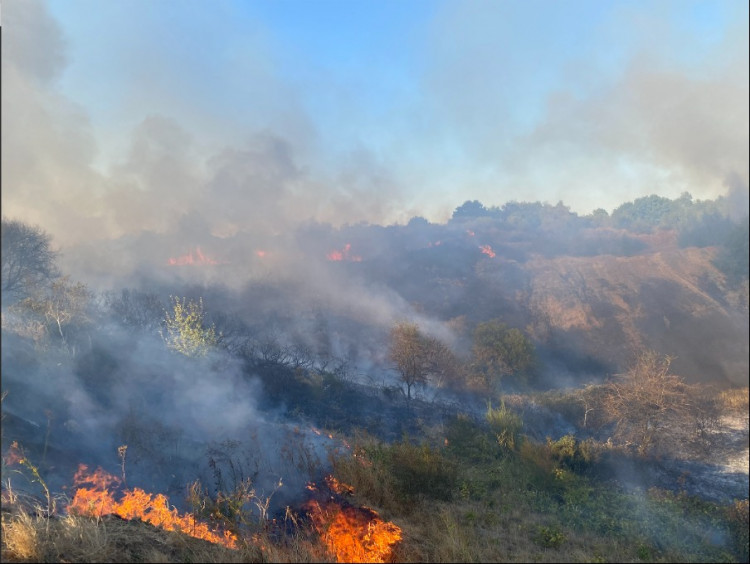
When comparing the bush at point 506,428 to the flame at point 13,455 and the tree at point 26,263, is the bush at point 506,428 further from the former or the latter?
the tree at point 26,263

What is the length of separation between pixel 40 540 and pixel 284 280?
41496 millimetres

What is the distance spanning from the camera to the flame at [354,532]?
6.68m

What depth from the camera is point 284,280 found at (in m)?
→ 45.9

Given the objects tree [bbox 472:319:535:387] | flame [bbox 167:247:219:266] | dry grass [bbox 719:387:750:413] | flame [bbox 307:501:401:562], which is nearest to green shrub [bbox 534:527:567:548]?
flame [bbox 307:501:401:562]

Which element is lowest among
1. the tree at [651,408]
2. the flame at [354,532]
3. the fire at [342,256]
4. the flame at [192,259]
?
the flame at [354,532]

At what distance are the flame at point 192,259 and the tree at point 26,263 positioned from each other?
2996 centimetres

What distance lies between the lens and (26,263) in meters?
18.6

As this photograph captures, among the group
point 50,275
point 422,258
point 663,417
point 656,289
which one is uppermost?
point 422,258

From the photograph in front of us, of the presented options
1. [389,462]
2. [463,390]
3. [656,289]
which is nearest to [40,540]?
[389,462]

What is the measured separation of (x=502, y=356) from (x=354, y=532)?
2162cm

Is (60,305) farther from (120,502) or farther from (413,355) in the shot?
(413,355)

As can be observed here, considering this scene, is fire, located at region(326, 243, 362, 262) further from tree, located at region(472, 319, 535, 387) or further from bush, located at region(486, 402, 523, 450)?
bush, located at region(486, 402, 523, 450)

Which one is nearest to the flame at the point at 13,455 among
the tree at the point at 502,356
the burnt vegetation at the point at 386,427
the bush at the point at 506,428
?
the burnt vegetation at the point at 386,427

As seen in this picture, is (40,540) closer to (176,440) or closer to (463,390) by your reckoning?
(176,440)
